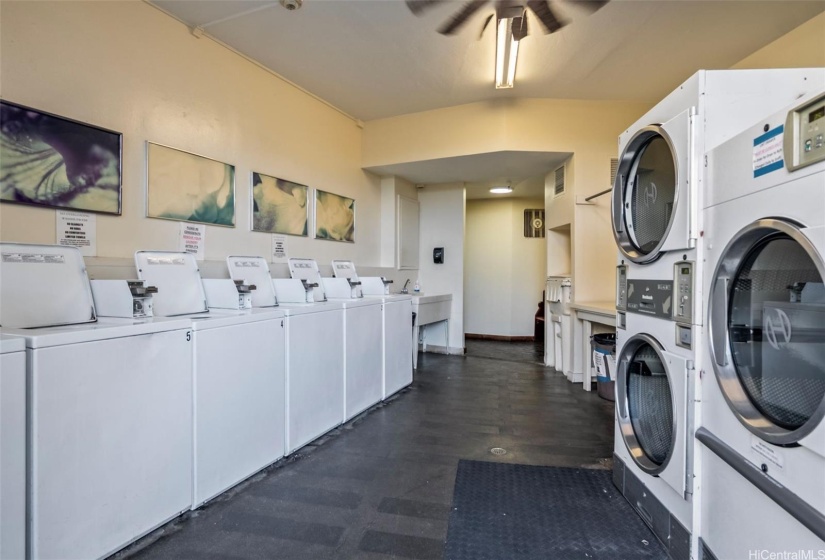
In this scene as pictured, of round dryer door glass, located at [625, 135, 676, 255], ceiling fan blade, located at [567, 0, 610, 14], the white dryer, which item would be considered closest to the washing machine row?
round dryer door glass, located at [625, 135, 676, 255]

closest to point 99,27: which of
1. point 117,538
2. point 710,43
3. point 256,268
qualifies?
point 256,268

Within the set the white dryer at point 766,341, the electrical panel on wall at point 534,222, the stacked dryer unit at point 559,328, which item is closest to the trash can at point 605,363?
the stacked dryer unit at point 559,328

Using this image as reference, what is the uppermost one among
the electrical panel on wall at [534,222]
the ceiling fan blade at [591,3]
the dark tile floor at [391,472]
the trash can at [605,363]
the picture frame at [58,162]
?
the ceiling fan blade at [591,3]

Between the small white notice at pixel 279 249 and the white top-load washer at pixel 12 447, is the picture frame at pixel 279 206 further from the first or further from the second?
the white top-load washer at pixel 12 447

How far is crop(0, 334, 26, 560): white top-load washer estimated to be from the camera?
50.6 inches

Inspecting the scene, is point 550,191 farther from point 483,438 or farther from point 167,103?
point 167,103

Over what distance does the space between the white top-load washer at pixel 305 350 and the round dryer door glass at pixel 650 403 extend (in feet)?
6.30

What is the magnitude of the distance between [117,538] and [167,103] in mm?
2499

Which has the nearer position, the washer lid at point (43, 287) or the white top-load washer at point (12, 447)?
the white top-load washer at point (12, 447)

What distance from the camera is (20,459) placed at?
1333 mm

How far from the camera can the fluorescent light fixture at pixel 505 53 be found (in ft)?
8.68

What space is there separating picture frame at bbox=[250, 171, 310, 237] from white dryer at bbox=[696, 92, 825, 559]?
3.10 m

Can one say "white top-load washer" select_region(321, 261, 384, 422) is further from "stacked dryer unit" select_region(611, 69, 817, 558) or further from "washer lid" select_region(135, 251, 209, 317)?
"stacked dryer unit" select_region(611, 69, 817, 558)

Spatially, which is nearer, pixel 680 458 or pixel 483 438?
pixel 680 458
